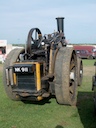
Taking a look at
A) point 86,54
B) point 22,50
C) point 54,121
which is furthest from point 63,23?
point 86,54

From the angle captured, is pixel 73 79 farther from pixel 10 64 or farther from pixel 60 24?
pixel 60 24

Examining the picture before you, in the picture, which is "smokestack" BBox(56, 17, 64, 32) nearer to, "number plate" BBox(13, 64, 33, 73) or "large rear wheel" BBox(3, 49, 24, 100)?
"large rear wheel" BBox(3, 49, 24, 100)

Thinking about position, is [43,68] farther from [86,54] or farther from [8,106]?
[86,54]

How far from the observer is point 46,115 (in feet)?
19.4

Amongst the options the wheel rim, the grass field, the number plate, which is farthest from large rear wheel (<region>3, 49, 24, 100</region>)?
the wheel rim

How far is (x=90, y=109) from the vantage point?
6.38m

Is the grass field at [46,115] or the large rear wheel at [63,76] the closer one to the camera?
the grass field at [46,115]

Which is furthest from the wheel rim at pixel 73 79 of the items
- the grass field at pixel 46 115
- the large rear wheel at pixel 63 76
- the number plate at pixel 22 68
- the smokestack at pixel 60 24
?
the smokestack at pixel 60 24

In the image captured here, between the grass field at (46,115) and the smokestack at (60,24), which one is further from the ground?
the smokestack at (60,24)

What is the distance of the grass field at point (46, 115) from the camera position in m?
5.29

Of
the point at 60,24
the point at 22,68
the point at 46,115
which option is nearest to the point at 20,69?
the point at 22,68

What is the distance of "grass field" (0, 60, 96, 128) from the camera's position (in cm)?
529

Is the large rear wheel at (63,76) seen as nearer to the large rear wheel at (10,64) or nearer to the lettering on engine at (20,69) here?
the lettering on engine at (20,69)

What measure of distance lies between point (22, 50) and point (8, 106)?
1.63 metres
